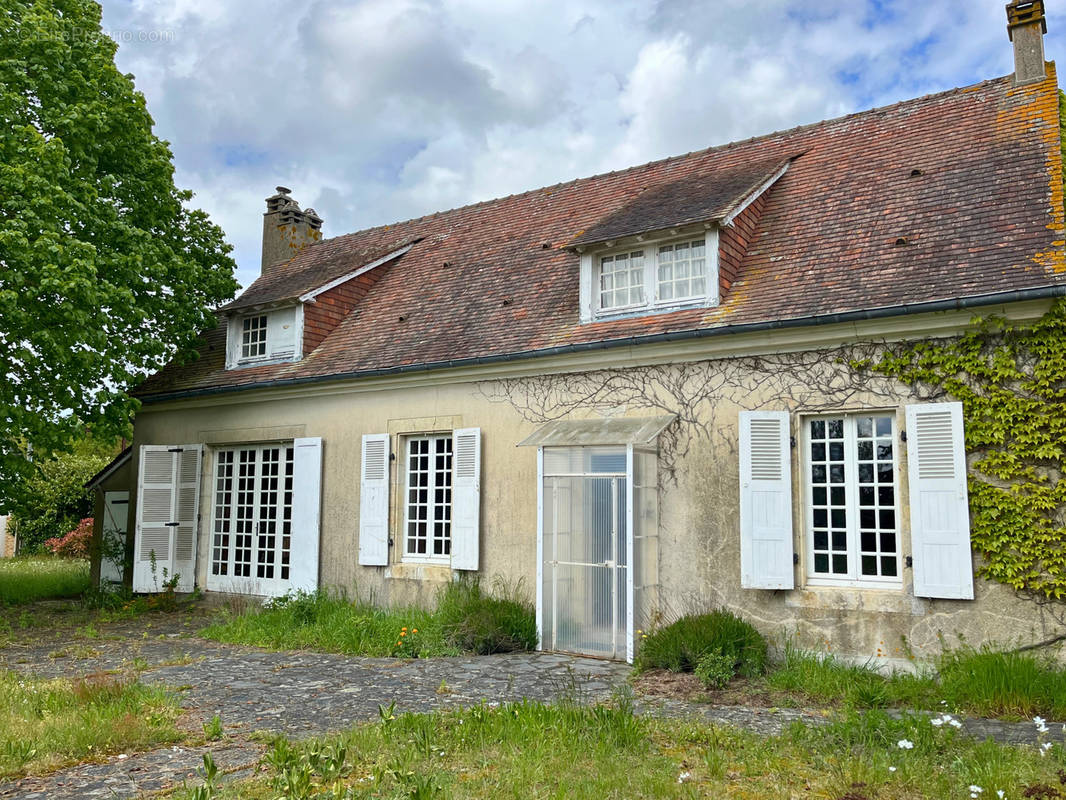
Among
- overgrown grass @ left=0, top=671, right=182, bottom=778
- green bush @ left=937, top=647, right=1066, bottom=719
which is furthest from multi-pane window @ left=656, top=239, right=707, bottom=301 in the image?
overgrown grass @ left=0, top=671, right=182, bottom=778

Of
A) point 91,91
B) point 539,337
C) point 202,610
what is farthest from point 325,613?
point 91,91

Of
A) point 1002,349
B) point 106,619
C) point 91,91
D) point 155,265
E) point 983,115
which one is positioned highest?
point 91,91

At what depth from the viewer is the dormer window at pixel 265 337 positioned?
13.9 meters

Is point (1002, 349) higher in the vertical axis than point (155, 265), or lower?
lower

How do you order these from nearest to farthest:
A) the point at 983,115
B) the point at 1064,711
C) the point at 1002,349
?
the point at 1064,711 → the point at 1002,349 → the point at 983,115

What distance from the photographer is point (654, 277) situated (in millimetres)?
10469

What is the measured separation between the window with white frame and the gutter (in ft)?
2.57

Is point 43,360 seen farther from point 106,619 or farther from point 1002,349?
point 1002,349

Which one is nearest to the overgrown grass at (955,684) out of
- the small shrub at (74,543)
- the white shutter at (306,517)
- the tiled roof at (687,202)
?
the tiled roof at (687,202)

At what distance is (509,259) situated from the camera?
1327 centimetres

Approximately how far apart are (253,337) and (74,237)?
3.51 m

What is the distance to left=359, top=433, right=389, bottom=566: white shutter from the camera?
38.7ft

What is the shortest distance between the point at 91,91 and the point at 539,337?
7.60 metres

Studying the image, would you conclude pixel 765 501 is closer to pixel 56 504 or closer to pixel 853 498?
pixel 853 498
